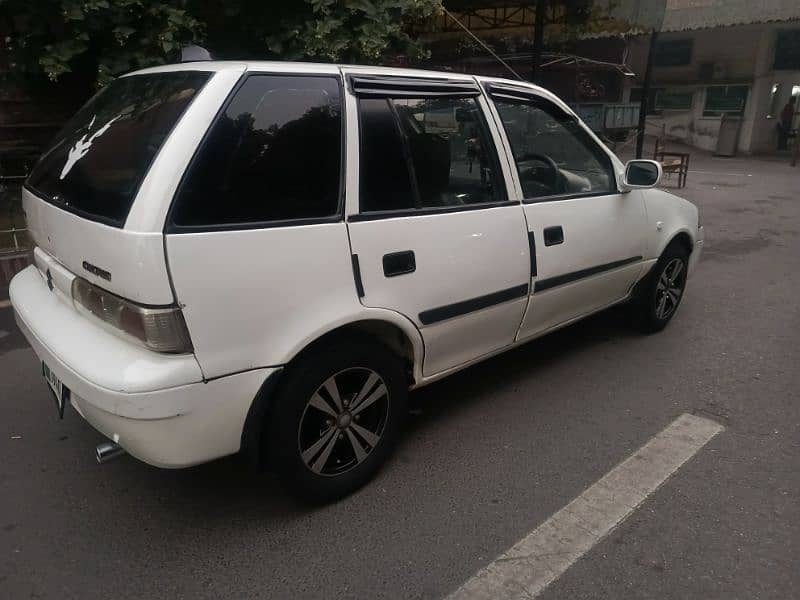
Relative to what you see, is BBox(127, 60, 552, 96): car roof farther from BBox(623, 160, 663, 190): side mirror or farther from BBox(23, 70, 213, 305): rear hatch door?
BBox(623, 160, 663, 190): side mirror

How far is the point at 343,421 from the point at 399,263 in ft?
2.28

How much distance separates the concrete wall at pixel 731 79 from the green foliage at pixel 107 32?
52.8 ft

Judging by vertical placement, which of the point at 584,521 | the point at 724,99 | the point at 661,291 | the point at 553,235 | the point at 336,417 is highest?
the point at 724,99

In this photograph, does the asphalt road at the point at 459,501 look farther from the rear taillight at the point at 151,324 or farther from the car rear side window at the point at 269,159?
the car rear side window at the point at 269,159

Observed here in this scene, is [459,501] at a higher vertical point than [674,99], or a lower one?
lower

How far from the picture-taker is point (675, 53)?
19453mm

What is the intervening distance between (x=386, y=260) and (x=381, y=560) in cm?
115

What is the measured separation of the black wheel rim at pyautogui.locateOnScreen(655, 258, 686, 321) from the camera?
13.7 feet

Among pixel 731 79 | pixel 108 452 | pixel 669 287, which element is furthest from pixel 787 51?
pixel 108 452

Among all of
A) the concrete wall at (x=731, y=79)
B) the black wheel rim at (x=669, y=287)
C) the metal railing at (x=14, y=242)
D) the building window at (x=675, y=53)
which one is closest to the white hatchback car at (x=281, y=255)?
the black wheel rim at (x=669, y=287)

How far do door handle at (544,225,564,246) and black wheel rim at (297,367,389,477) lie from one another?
3.95 ft

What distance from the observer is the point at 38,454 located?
2.88 meters

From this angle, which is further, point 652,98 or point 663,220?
point 652,98

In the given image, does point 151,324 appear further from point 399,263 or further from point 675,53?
point 675,53
